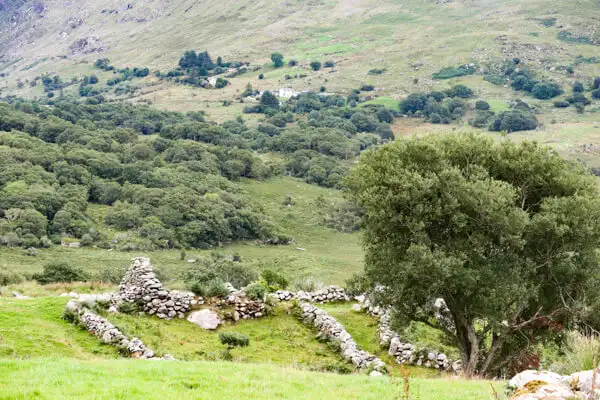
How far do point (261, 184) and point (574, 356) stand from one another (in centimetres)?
11453

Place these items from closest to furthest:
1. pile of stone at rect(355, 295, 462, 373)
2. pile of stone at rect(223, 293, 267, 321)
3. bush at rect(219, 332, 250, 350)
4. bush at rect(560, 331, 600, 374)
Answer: bush at rect(560, 331, 600, 374) < pile of stone at rect(355, 295, 462, 373) < bush at rect(219, 332, 250, 350) < pile of stone at rect(223, 293, 267, 321)

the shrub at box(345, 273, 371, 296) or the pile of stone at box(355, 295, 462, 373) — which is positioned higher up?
the shrub at box(345, 273, 371, 296)

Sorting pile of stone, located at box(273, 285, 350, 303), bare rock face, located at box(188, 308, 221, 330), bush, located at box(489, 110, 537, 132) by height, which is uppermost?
bare rock face, located at box(188, 308, 221, 330)

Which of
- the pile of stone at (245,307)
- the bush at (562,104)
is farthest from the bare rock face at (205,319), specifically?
the bush at (562,104)

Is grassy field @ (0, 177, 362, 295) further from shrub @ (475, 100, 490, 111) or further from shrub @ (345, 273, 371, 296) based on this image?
shrub @ (475, 100, 490, 111)

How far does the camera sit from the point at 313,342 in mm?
25281

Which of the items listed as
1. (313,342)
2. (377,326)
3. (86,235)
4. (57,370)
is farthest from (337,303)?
(86,235)

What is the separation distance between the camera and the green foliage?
18.3 meters

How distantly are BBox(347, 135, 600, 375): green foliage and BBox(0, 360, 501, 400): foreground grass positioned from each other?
4835mm

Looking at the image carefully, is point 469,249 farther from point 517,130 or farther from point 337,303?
point 517,130

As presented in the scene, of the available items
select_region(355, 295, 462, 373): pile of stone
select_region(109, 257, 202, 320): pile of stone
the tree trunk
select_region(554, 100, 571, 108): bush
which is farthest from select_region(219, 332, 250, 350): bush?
select_region(554, 100, 571, 108): bush

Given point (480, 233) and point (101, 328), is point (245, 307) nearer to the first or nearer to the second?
point (101, 328)

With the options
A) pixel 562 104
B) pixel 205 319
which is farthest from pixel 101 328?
pixel 562 104

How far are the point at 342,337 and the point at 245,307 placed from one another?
16.8 ft
